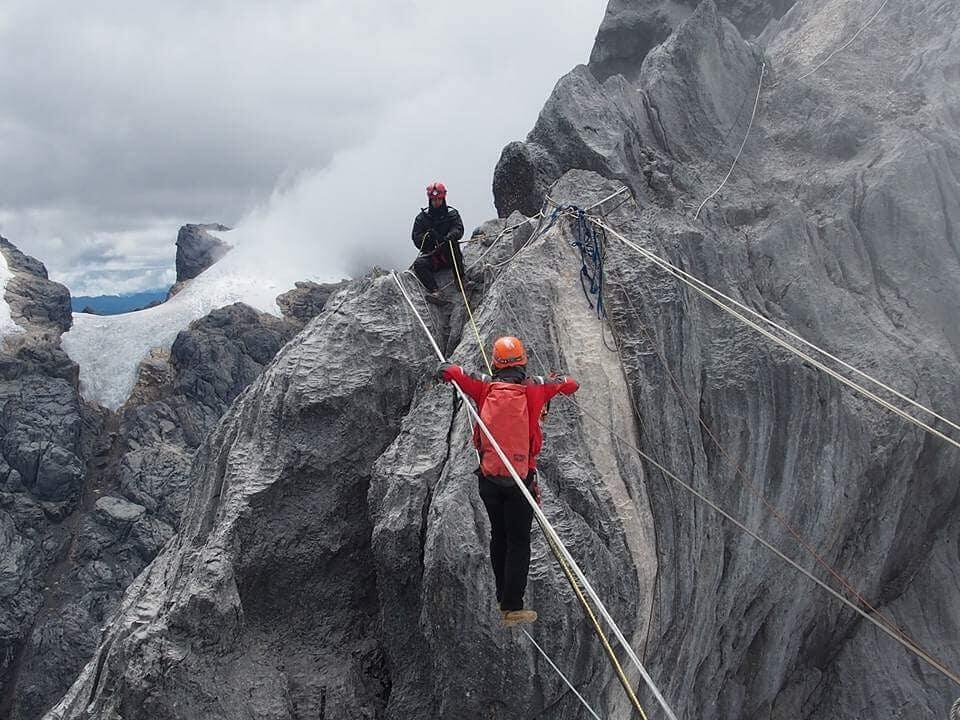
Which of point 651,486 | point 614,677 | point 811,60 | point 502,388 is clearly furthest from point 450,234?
point 811,60

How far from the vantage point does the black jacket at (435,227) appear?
13.0m

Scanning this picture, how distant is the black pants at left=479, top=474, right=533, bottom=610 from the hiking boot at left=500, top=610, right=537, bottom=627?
6 centimetres

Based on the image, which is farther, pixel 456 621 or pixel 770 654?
pixel 770 654

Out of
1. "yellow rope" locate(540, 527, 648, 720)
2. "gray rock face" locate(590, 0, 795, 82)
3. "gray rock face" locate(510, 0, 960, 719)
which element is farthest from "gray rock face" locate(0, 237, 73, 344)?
"yellow rope" locate(540, 527, 648, 720)

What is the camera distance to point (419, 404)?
10180 millimetres

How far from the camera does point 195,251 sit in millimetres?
100500

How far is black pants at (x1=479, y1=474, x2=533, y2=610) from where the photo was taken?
23.4 ft

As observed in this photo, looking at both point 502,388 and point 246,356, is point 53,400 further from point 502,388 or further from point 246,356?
point 502,388

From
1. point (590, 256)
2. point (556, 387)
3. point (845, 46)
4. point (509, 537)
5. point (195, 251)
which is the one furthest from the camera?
point (195, 251)

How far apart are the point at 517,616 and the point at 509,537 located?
2.88ft

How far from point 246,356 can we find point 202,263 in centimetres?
3854

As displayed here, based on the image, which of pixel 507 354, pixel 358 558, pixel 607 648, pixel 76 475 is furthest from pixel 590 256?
pixel 76 475

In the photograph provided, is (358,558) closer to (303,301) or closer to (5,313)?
(5,313)

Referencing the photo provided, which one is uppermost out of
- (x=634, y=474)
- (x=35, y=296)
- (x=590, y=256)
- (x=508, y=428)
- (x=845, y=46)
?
(x=35, y=296)
